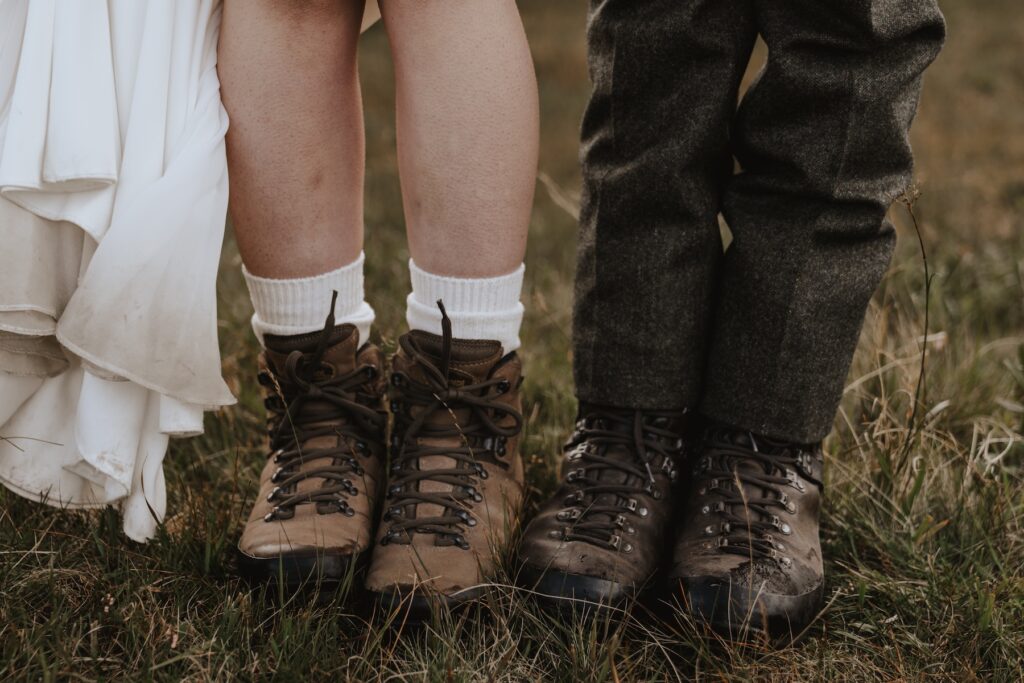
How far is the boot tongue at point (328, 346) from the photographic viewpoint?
1.44 meters

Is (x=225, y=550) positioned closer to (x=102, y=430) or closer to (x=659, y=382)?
(x=102, y=430)

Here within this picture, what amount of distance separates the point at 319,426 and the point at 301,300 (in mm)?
198

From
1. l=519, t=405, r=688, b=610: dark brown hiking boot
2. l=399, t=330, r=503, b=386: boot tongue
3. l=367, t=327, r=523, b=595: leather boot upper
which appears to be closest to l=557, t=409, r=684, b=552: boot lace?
l=519, t=405, r=688, b=610: dark brown hiking boot

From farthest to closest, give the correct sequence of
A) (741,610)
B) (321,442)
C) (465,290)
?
1. (321,442)
2. (465,290)
3. (741,610)

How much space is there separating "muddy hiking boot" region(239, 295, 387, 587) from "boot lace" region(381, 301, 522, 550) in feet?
0.17

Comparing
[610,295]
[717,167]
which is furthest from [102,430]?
[717,167]

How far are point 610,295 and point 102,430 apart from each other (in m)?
0.77

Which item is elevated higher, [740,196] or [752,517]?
[740,196]

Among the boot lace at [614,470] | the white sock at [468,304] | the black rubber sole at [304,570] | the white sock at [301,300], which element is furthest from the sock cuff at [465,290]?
the black rubber sole at [304,570]

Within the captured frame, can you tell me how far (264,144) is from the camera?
1316mm

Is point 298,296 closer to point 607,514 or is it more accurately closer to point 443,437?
point 443,437

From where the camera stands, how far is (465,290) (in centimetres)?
135

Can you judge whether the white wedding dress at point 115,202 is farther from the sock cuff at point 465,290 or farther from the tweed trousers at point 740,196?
→ the tweed trousers at point 740,196

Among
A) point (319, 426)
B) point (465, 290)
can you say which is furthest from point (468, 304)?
point (319, 426)
